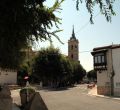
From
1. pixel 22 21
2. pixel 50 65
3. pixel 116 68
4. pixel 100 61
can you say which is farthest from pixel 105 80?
pixel 22 21

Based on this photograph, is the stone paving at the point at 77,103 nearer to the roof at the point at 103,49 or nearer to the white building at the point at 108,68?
the white building at the point at 108,68

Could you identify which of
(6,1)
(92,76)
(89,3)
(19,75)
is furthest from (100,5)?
(92,76)

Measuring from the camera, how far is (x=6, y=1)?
13.1 ft

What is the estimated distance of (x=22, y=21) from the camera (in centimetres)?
437

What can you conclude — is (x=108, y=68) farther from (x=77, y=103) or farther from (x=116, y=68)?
(x=77, y=103)

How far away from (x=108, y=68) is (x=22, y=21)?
47.2 metres

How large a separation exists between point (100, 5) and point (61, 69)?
67722 millimetres

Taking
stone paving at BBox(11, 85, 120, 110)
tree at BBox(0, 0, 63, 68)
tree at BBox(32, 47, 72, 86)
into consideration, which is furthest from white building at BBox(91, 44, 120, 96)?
tree at BBox(0, 0, 63, 68)

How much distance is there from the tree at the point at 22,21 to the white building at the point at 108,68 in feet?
142

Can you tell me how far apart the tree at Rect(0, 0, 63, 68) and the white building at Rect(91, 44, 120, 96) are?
43321mm

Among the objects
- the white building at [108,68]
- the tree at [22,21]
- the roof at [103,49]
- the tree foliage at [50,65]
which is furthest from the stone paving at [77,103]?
the tree foliage at [50,65]

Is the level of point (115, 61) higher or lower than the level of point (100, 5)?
higher

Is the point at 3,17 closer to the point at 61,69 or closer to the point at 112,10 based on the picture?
the point at 112,10

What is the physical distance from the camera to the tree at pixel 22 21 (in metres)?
4.09
